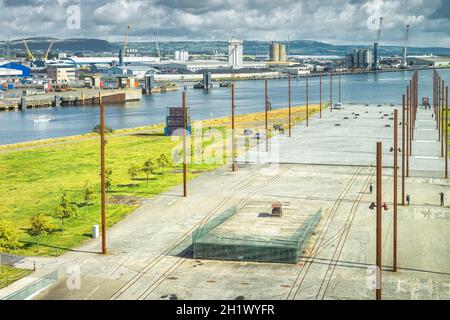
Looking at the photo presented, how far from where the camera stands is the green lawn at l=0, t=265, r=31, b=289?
90.1 ft

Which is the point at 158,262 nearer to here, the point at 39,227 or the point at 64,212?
the point at 39,227

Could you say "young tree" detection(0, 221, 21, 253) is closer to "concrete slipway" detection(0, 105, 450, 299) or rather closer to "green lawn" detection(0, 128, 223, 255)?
"concrete slipway" detection(0, 105, 450, 299)

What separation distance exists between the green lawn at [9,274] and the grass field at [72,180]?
8.54 ft

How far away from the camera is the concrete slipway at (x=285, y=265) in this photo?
26391 millimetres

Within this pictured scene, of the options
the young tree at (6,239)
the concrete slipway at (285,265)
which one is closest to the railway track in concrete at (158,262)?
the concrete slipway at (285,265)

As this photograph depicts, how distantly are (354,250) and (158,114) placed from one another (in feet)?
400

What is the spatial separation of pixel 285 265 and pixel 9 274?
11641mm

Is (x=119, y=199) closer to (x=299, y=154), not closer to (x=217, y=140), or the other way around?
(x=299, y=154)

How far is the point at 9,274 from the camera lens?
2859 centimetres

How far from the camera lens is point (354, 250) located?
31688mm

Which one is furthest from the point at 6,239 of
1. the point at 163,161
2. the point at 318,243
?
the point at 163,161
